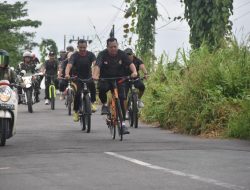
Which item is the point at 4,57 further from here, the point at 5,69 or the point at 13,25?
the point at 13,25

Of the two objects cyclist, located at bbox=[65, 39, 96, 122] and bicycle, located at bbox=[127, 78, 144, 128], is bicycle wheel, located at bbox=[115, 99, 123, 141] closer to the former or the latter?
cyclist, located at bbox=[65, 39, 96, 122]

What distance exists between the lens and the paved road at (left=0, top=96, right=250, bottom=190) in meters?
8.42

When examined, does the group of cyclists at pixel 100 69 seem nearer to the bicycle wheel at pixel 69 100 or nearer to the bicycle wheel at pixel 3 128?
the bicycle wheel at pixel 3 128

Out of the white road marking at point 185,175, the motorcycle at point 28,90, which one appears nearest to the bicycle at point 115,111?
the white road marking at point 185,175

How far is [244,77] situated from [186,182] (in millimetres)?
8524

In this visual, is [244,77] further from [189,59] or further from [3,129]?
[3,129]

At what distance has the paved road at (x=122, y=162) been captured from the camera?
8420mm

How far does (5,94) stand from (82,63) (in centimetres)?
459

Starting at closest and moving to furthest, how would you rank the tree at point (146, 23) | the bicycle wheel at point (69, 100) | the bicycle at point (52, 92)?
1. the bicycle wheel at point (69, 100)
2. the bicycle at point (52, 92)
3. the tree at point (146, 23)

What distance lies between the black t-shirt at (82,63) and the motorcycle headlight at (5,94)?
4.30 metres

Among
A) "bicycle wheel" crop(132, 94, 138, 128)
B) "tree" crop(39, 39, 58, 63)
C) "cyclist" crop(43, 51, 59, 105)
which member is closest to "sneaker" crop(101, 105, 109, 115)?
"bicycle wheel" crop(132, 94, 138, 128)

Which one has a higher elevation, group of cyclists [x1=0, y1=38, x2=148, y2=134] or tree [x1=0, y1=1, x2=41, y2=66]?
tree [x1=0, y1=1, x2=41, y2=66]

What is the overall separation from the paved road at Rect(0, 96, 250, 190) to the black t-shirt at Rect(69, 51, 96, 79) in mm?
1849

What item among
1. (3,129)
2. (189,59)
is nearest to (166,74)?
(189,59)
